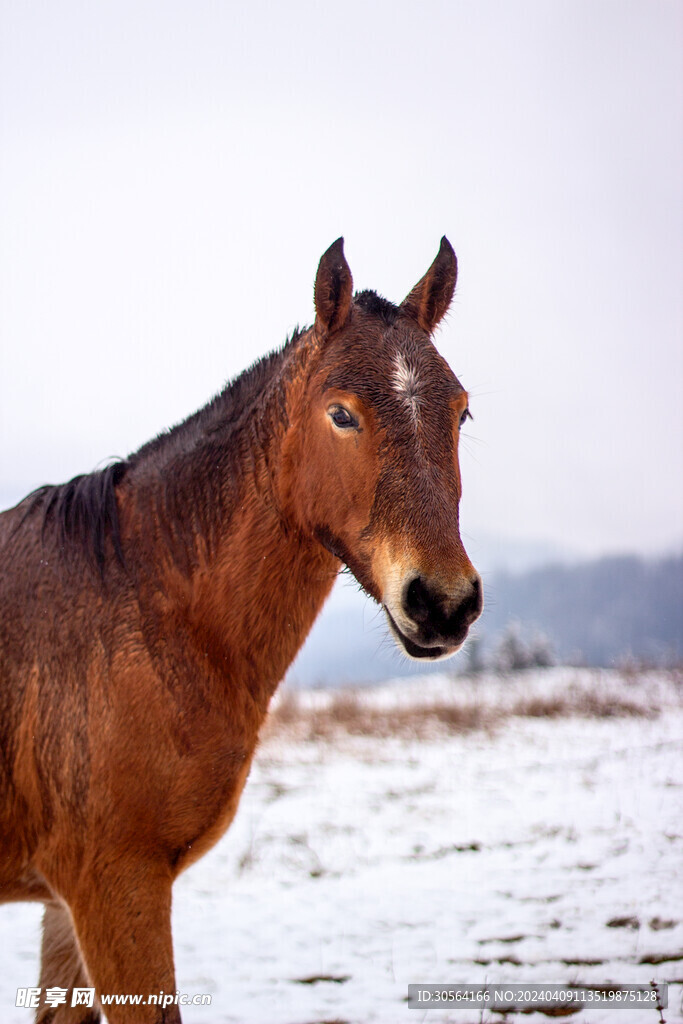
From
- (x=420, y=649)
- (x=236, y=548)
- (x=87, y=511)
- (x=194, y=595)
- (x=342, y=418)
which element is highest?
(x=342, y=418)

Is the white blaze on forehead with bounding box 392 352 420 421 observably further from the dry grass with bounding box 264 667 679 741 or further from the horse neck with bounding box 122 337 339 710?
the dry grass with bounding box 264 667 679 741

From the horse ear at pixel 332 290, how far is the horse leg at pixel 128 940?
2.01 m

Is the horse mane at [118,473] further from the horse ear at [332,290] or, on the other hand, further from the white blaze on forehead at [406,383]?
the white blaze on forehead at [406,383]

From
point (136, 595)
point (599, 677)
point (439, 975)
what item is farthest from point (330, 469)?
point (599, 677)

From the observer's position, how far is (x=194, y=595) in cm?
295

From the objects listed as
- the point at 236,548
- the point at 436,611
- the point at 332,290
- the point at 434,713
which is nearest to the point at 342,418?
the point at 332,290

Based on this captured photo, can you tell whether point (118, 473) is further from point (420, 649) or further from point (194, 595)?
point (420, 649)

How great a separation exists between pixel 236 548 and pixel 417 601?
0.84 m

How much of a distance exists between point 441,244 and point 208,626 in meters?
1.78

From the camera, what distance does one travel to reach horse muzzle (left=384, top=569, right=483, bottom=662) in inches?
95.7

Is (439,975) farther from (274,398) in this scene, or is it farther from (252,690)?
(274,398)

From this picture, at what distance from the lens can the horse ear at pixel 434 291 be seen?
3.17 metres

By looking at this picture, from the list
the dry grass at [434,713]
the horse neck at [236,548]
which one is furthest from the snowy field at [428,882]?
the horse neck at [236,548]

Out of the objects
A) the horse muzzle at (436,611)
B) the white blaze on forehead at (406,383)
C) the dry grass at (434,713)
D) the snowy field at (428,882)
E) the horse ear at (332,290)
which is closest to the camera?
the horse muzzle at (436,611)
